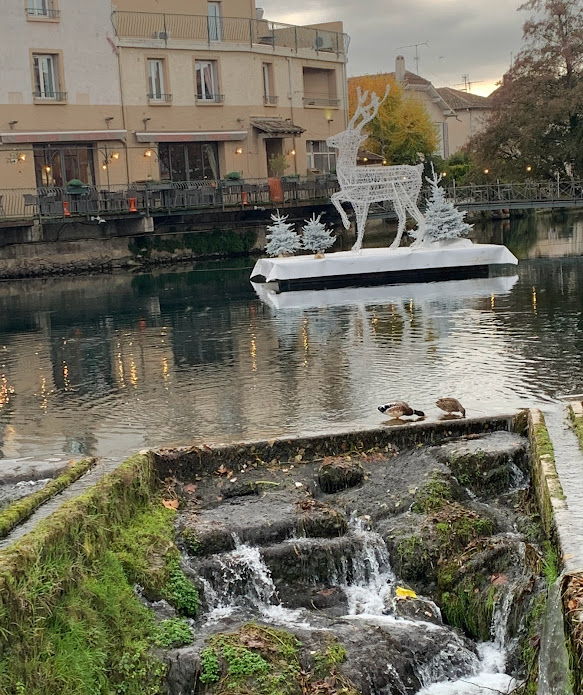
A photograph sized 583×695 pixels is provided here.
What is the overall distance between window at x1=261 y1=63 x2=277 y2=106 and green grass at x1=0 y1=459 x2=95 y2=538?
42.5 m

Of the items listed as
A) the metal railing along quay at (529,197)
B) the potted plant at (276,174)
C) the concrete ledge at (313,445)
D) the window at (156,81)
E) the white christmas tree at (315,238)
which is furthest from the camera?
the window at (156,81)

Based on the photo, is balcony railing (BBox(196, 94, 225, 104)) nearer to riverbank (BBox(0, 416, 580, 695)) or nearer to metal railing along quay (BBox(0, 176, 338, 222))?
metal railing along quay (BBox(0, 176, 338, 222))

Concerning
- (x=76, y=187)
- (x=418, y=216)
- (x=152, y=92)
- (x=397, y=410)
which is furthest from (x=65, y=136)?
(x=397, y=410)

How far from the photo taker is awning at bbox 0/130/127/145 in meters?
42.4

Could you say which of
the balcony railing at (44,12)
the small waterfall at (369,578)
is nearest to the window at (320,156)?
the balcony railing at (44,12)

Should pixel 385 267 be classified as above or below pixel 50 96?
below

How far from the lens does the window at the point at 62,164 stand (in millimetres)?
44188

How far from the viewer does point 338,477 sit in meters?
10.4

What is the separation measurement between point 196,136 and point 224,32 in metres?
5.45

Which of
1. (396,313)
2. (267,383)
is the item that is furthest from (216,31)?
(267,383)

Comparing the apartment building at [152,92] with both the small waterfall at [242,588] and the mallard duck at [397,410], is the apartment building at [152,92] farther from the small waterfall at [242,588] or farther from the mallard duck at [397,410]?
the small waterfall at [242,588]

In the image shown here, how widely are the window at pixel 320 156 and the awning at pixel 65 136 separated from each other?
37.7ft

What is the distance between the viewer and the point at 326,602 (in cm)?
857

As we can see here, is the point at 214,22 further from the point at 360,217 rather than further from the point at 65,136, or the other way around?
the point at 360,217
